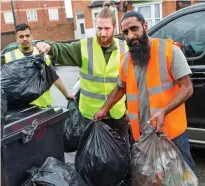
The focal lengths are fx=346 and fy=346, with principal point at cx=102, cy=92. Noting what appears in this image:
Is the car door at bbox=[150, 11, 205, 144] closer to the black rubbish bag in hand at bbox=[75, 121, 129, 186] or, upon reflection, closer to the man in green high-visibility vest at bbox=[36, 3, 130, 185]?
the man in green high-visibility vest at bbox=[36, 3, 130, 185]

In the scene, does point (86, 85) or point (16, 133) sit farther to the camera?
point (86, 85)

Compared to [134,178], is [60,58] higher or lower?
higher

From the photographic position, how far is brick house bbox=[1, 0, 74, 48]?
31.2 m

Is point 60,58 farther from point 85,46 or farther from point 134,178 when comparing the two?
point 134,178

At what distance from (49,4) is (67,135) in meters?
31.8

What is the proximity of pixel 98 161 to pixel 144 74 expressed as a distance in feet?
2.19

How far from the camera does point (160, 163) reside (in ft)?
7.27

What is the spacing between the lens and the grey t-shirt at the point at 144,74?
2240 millimetres

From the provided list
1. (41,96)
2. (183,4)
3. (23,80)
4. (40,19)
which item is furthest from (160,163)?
(40,19)

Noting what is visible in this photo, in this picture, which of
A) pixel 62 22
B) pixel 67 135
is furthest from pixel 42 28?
pixel 67 135

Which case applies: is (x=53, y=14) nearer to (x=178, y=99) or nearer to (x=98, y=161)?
(x=98, y=161)

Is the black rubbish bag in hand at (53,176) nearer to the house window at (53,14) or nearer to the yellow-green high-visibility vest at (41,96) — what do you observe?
the yellow-green high-visibility vest at (41,96)

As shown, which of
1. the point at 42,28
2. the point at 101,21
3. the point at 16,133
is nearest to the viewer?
the point at 16,133

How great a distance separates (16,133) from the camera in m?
2.04
